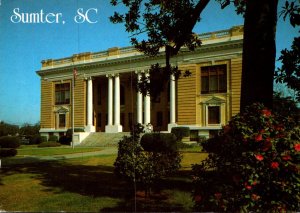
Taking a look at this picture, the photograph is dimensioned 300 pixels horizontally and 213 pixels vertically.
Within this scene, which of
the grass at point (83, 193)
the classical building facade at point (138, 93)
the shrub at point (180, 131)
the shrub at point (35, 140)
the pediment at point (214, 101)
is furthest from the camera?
the shrub at point (35, 140)

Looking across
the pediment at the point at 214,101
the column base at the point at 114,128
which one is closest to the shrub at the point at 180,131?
the pediment at the point at 214,101

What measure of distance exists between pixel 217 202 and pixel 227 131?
3.75 feet

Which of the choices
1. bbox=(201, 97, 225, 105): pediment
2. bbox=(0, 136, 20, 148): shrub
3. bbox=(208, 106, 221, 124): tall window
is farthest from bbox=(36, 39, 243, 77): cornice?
bbox=(0, 136, 20, 148): shrub

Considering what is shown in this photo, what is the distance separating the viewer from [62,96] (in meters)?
47.5

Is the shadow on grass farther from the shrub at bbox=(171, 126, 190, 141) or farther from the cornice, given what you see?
the cornice

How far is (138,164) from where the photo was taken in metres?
9.28

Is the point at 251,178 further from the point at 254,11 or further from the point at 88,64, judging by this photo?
the point at 88,64

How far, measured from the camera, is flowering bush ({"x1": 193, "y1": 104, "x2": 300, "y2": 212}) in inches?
191

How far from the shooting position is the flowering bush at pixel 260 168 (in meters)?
4.85

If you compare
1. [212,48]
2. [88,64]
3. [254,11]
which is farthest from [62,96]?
[254,11]

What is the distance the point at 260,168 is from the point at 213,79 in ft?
102

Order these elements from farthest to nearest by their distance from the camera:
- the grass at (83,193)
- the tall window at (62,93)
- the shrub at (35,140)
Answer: the tall window at (62,93)
the shrub at (35,140)
the grass at (83,193)

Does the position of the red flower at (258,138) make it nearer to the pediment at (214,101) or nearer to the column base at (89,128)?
the pediment at (214,101)

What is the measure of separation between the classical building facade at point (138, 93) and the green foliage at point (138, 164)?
2074 cm
